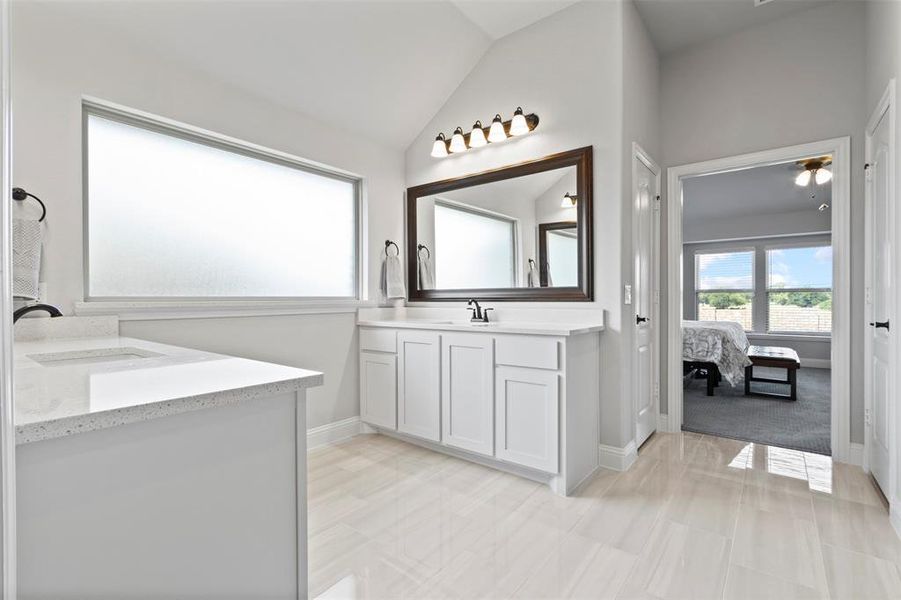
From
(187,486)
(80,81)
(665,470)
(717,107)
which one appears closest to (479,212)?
(717,107)

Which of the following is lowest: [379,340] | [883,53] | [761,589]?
[761,589]

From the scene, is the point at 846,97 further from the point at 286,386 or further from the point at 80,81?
the point at 80,81

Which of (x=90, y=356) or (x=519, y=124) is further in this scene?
(x=519, y=124)

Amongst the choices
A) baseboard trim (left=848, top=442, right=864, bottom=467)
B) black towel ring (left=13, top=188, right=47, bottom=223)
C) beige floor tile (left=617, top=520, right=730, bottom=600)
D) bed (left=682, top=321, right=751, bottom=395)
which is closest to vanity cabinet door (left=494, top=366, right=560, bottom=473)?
beige floor tile (left=617, top=520, right=730, bottom=600)

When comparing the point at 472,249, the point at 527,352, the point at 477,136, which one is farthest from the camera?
the point at 472,249

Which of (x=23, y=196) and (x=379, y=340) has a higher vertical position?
(x=23, y=196)

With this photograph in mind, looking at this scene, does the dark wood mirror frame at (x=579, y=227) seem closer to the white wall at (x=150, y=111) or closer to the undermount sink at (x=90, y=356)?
the white wall at (x=150, y=111)

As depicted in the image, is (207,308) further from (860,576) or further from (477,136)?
(860,576)

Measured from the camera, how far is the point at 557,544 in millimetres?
1849

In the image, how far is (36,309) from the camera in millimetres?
1873

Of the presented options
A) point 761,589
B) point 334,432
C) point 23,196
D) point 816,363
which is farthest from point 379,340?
point 816,363

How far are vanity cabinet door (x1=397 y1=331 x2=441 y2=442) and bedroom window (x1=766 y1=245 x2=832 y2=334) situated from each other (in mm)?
6670

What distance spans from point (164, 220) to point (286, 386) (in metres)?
1.96

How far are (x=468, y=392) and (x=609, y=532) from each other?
105cm
